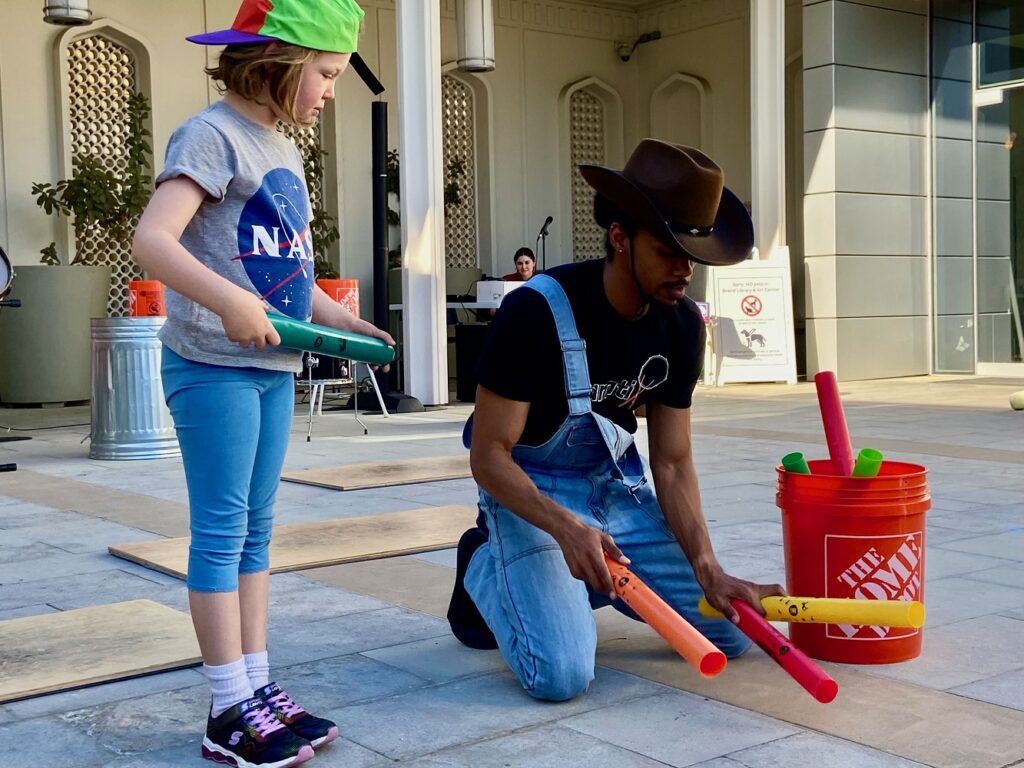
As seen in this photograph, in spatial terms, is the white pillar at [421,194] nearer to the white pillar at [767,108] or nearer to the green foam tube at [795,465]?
the white pillar at [767,108]

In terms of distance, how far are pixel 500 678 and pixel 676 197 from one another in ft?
3.82

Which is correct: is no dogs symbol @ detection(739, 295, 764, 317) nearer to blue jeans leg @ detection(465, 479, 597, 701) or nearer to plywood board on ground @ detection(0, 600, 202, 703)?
plywood board on ground @ detection(0, 600, 202, 703)

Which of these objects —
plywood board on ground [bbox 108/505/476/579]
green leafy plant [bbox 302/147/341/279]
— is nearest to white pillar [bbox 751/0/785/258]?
green leafy plant [bbox 302/147/341/279]

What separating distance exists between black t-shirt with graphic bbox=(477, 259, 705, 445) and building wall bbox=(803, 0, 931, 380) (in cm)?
1008

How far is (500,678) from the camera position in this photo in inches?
114

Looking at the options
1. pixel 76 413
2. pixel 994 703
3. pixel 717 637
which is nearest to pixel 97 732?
pixel 717 637

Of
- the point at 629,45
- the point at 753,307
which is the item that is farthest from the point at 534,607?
the point at 629,45

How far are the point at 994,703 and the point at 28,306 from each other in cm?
1022

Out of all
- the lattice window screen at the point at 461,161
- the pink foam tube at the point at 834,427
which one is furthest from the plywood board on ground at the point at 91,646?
the lattice window screen at the point at 461,161

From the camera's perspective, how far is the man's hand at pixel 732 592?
8.92ft

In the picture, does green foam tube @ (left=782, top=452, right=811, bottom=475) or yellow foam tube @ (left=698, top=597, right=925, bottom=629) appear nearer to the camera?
yellow foam tube @ (left=698, top=597, right=925, bottom=629)

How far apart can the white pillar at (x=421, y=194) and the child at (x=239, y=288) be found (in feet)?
26.1

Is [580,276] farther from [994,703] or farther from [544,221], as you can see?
[544,221]

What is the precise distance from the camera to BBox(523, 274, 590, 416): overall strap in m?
2.84
